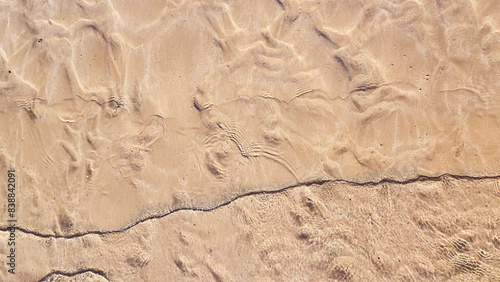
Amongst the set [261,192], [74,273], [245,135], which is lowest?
[74,273]

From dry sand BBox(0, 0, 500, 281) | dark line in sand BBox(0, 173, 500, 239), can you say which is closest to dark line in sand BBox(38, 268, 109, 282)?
dry sand BBox(0, 0, 500, 281)

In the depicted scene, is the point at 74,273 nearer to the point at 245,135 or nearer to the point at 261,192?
the point at 261,192

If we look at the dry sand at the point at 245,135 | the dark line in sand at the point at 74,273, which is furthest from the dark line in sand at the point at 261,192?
the dark line in sand at the point at 74,273

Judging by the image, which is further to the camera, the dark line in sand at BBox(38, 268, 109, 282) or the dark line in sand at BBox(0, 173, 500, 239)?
the dark line in sand at BBox(38, 268, 109, 282)

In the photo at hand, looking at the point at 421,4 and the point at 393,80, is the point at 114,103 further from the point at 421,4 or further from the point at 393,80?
the point at 421,4

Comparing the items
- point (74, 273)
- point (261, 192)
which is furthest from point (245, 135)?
point (74, 273)

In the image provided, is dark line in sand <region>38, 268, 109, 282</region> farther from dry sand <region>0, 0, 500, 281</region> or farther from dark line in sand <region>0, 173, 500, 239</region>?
dark line in sand <region>0, 173, 500, 239</region>

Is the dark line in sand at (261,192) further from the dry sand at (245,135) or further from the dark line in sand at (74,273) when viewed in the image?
the dark line in sand at (74,273)

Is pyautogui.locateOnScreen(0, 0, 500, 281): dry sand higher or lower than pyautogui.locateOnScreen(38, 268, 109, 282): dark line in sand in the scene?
higher
